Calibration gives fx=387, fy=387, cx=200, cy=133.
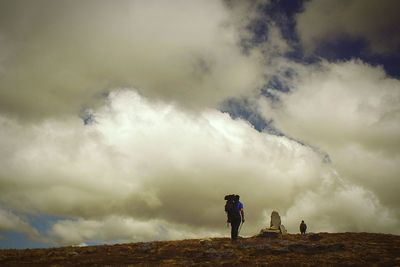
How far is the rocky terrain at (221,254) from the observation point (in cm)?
1827

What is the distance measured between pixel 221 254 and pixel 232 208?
6.96 meters

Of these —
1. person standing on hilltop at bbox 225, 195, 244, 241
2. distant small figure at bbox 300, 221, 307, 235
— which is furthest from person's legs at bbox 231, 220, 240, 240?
distant small figure at bbox 300, 221, 307, 235

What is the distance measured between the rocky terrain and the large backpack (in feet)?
6.17

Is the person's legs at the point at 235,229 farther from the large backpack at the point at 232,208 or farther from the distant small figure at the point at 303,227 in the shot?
the distant small figure at the point at 303,227

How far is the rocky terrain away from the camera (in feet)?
59.9

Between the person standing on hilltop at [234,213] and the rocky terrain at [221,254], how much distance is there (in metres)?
1.34

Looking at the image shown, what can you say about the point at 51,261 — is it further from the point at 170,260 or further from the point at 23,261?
the point at 170,260

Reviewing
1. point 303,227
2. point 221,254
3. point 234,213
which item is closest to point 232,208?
point 234,213

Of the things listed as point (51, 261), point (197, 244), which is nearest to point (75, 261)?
point (51, 261)

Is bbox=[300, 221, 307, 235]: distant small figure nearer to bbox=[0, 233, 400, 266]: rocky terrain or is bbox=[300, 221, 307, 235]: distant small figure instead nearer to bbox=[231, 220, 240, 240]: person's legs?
bbox=[0, 233, 400, 266]: rocky terrain

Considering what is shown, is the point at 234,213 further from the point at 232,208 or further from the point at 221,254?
the point at 221,254

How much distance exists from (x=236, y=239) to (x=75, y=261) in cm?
1067

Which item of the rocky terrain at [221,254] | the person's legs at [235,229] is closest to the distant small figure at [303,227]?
the rocky terrain at [221,254]

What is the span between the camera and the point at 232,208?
26703 mm
